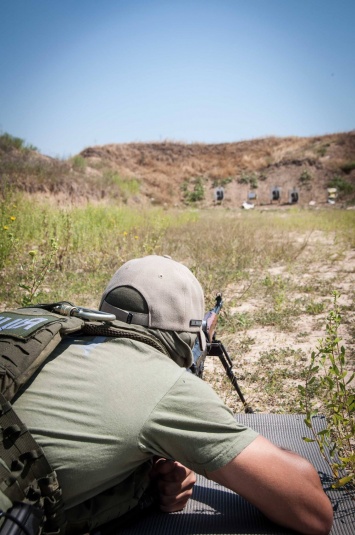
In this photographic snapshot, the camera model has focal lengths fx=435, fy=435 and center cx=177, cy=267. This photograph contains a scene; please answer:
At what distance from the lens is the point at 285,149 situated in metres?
33.0

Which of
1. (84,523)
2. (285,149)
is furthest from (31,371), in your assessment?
(285,149)

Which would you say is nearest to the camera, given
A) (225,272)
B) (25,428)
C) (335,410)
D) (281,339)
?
(25,428)

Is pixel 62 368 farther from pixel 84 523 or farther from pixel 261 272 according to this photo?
pixel 261 272

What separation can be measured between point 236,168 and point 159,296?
105ft

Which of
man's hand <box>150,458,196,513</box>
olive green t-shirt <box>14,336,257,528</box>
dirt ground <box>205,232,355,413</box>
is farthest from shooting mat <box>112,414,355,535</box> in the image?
dirt ground <box>205,232,355,413</box>

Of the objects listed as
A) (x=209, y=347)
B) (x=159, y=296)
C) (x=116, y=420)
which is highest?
(x=159, y=296)

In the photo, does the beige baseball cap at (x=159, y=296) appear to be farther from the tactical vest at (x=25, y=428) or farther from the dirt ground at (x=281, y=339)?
the dirt ground at (x=281, y=339)

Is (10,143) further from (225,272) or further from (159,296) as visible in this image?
(159,296)

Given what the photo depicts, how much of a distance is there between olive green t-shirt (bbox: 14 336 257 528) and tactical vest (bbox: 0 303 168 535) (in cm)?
5

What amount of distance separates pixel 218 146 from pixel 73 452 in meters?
35.2

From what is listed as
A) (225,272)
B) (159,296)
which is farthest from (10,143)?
(159,296)

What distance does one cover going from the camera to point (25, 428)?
3.42 ft

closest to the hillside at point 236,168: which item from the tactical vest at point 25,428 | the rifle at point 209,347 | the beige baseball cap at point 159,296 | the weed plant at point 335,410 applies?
the rifle at point 209,347

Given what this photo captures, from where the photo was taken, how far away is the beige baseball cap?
145 centimetres
